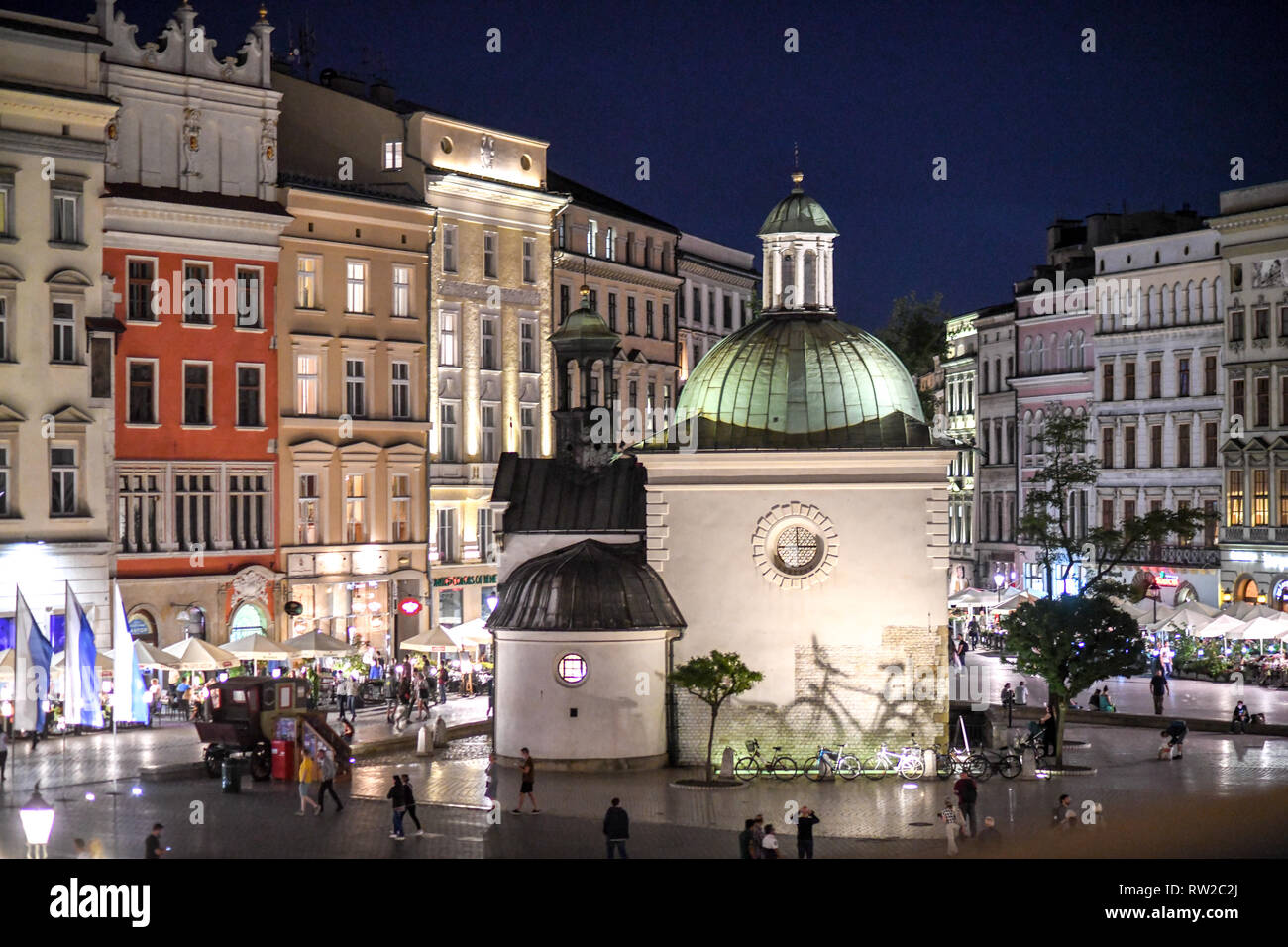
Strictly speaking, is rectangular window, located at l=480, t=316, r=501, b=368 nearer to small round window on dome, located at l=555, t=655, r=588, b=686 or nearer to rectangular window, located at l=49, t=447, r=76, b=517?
rectangular window, located at l=49, t=447, r=76, b=517

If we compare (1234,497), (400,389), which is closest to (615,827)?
(400,389)

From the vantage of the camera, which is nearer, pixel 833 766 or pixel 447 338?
pixel 833 766

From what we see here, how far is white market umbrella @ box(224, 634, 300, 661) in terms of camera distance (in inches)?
2357

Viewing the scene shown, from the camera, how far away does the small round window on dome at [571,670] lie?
50812 millimetres

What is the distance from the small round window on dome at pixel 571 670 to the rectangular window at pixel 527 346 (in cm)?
3434

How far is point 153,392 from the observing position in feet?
219

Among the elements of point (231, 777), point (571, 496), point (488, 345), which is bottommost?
point (231, 777)

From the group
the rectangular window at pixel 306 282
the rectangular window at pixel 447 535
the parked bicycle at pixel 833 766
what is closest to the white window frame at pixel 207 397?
the rectangular window at pixel 306 282

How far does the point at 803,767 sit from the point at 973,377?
228ft

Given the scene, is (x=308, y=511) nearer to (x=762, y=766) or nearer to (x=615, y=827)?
(x=762, y=766)

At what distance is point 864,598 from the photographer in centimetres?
5159

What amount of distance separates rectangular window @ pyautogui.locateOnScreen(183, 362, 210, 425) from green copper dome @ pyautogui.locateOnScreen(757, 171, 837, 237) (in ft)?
72.1

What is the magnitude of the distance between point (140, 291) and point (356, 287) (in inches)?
398
